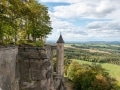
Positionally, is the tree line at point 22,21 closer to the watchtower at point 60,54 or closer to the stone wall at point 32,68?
the stone wall at point 32,68

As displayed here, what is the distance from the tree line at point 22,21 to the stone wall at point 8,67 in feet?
9.56

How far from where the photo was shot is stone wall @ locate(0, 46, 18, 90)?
65.9ft

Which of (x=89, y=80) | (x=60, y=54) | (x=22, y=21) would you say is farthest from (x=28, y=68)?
(x=89, y=80)

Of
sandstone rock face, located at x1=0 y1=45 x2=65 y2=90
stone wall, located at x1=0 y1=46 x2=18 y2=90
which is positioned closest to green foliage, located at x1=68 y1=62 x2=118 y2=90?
sandstone rock face, located at x1=0 y1=45 x2=65 y2=90

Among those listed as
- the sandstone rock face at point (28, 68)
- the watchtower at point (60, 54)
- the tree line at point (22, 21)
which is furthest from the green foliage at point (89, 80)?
the sandstone rock face at point (28, 68)

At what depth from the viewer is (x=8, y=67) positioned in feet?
70.3

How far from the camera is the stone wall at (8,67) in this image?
20078 millimetres

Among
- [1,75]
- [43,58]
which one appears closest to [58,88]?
[43,58]

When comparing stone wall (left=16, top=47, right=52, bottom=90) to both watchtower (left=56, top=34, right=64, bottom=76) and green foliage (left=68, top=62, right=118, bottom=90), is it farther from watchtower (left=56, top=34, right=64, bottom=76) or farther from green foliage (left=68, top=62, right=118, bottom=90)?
green foliage (left=68, top=62, right=118, bottom=90)

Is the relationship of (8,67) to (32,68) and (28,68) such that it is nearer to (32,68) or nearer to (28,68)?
(28,68)

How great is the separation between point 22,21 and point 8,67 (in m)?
9.66

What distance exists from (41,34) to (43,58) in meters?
7.45

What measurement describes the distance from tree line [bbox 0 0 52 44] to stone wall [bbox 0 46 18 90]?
2913mm

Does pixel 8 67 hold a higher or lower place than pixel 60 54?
higher
